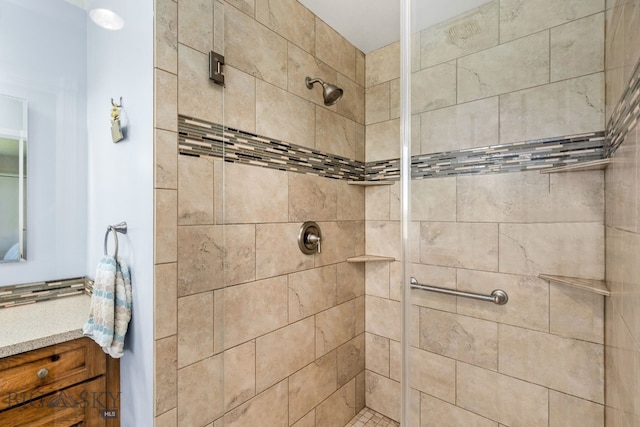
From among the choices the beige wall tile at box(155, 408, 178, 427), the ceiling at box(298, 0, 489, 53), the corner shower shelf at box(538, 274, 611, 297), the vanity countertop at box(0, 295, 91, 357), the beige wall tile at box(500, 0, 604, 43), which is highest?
the ceiling at box(298, 0, 489, 53)

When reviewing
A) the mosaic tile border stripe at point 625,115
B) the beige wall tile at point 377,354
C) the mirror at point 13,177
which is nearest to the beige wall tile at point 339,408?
the beige wall tile at point 377,354

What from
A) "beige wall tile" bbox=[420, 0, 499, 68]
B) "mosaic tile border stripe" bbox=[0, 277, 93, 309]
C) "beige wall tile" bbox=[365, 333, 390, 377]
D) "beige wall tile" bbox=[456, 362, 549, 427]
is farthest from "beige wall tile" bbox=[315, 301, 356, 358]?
"beige wall tile" bbox=[420, 0, 499, 68]

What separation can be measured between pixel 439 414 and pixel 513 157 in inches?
38.5

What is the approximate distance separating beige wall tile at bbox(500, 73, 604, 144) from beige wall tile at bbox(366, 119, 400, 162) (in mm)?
874

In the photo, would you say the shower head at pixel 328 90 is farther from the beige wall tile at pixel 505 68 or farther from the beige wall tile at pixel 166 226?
the beige wall tile at pixel 166 226

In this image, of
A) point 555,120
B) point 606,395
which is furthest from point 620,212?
point 606,395

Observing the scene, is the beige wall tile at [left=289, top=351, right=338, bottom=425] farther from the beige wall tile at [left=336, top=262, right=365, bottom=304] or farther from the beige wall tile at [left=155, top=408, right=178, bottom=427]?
the beige wall tile at [left=155, top=408, right=178, bottom=427]

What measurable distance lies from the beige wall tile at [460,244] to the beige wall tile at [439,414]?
0.52 m

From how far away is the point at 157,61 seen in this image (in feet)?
3.02

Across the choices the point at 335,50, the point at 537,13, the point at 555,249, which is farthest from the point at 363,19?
the point at 555,249

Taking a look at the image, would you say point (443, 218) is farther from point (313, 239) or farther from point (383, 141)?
point (383, 141)

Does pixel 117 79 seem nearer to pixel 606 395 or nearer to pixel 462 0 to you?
pixel 462 0

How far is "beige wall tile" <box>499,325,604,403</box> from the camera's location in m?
0.81

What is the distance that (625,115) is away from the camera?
1.97 feet
